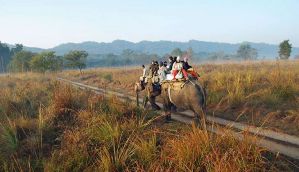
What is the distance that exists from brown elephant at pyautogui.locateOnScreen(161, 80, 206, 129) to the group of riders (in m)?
0.23

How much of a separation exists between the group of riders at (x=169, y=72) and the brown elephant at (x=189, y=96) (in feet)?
0.75

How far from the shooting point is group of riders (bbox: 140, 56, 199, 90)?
11.0 metres

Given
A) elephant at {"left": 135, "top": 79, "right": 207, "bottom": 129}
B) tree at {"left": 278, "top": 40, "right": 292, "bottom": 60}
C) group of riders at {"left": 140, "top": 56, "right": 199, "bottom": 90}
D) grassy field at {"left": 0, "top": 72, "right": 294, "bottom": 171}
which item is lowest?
grassy field at {"left": 0, "top": 72, "right": 294, "bottom": 171}

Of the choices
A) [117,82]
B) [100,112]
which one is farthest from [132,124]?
[117,82]

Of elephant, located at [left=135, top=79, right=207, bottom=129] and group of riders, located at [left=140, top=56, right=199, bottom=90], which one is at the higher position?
group of riders, located at [left=140, top=56, right=199, bottom=90]

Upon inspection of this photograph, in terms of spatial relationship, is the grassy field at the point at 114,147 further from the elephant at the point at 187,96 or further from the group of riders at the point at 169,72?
the group of riders at the point at 169,72

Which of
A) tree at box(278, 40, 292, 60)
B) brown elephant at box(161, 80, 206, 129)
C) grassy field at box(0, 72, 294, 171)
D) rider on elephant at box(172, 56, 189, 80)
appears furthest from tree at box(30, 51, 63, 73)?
rider on elephant at box(172, 56, 189, 80)

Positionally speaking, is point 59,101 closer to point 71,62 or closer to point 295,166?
point 295,166

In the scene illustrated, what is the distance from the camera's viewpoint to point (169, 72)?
13086 mm

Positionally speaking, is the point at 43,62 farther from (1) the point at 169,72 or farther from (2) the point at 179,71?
(2) the point at 179,71

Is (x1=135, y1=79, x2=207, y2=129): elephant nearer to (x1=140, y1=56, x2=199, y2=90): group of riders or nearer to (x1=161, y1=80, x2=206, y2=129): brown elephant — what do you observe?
(x1=161, y1=80, x2=206, y2=129): brown elephant

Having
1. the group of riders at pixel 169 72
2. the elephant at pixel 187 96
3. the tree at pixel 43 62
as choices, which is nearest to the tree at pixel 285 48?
the tree at pixel 43 62

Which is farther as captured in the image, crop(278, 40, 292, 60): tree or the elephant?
crop(278, 40, 292, 60): tree

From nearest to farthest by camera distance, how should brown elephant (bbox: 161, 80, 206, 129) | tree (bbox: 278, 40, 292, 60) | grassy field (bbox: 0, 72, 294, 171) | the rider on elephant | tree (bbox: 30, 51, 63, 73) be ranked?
grassy field (bbox: 0, 72, 294, 171) < brown elephant (bbox: 161, 80, 206, 129) < the rider on elephant < tree (bbox: 30, 51, 63, 73) < tree (bbox: 278, 40, 292, 60)
